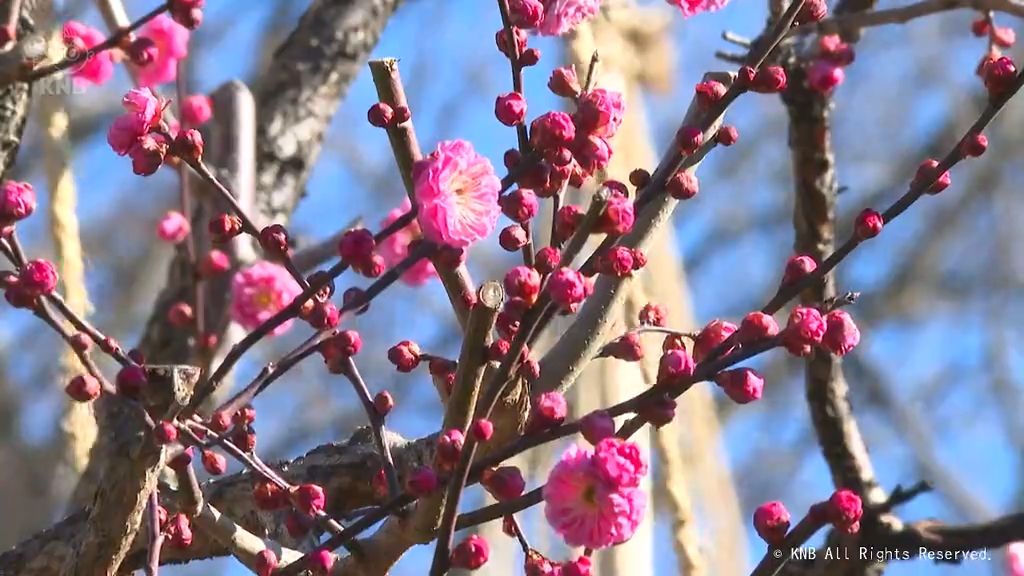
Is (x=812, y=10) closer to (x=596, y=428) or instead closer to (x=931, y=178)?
(x=931, y=178)

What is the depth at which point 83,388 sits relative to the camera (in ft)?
1.73

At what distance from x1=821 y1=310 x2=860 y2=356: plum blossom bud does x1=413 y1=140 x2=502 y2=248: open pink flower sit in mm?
158

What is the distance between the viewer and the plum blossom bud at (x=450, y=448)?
52cm

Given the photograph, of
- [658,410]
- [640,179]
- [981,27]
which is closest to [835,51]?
[981,27]

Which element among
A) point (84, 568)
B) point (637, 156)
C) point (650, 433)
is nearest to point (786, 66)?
point (637, 156)

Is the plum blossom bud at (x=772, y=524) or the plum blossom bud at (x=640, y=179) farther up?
the plum blossom bud at (x=640, y=179)

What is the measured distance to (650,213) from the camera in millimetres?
654

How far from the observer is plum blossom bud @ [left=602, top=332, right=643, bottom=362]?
63 centimetres

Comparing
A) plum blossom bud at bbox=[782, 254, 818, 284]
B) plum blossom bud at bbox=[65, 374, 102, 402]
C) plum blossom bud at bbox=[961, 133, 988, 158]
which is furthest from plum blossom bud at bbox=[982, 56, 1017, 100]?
plum blossom bud at bbox=[65, 374, 102, 402]

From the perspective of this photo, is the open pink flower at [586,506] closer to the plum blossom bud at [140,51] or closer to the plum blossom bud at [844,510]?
the plum blossom bud at [844,510]

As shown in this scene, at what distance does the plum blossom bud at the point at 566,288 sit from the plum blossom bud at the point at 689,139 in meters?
0.13

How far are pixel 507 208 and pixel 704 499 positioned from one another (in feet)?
2.52

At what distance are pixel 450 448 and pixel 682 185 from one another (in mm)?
172

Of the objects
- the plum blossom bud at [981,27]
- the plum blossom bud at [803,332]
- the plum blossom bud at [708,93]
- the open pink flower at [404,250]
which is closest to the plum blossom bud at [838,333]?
the plum blossom bud at [803,332]
